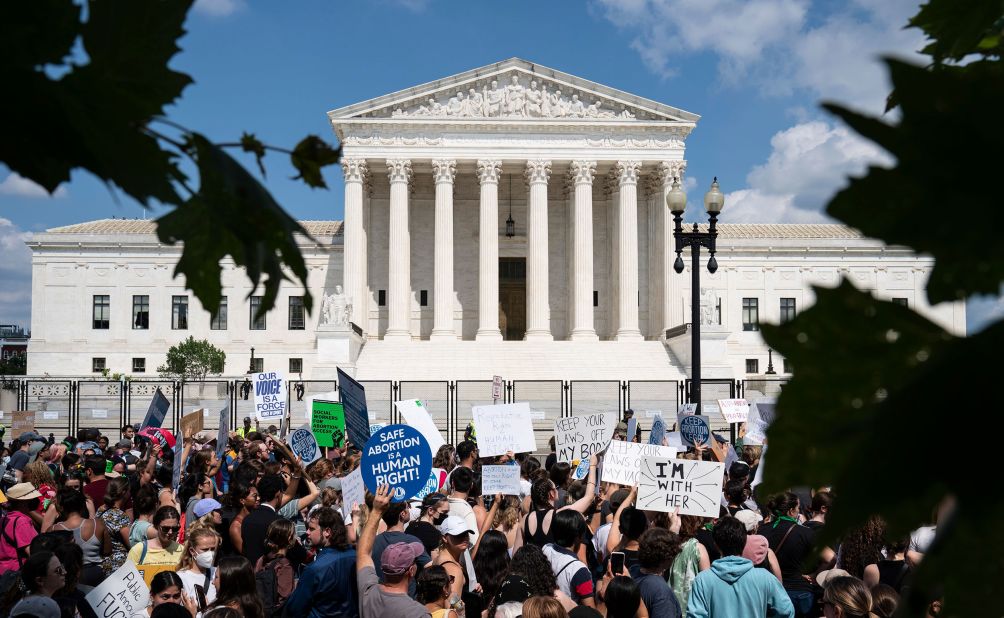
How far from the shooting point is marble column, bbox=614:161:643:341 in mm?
46594

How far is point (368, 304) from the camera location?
160ft

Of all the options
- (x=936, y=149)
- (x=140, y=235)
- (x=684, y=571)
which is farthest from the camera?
(x=140, y=235)

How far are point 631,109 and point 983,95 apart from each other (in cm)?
4815

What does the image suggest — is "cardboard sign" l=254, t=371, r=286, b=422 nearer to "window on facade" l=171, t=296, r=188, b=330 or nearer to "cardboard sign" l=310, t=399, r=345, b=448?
"cardboard sign" l=310, t=399, r=345, b=448

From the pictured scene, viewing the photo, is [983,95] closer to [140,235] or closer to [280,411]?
[280,411]

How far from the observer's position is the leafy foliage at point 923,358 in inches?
24.1

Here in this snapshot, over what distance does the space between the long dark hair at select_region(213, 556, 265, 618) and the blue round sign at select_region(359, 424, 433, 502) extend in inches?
47.3

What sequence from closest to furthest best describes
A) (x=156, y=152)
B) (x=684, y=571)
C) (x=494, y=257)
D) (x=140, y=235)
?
(x=156, y=152), (x=684, y=571), (x=494, y=257), (x=140, y=235)

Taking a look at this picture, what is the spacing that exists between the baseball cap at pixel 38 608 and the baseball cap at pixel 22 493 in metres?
3.31

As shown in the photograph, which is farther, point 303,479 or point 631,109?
point 631,109

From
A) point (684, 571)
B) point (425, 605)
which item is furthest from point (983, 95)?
point (684, 571)

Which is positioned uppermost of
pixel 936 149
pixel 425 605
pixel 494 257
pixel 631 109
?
pixel 631 109

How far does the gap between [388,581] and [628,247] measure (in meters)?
42.3

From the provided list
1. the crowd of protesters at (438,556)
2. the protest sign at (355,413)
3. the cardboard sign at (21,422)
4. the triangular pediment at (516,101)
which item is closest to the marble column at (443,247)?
the triangular pediment at (516,101)
